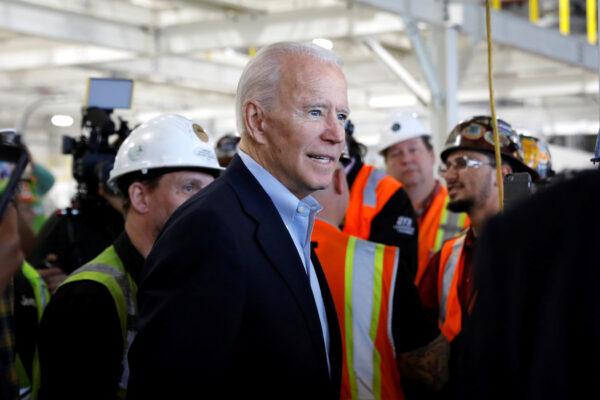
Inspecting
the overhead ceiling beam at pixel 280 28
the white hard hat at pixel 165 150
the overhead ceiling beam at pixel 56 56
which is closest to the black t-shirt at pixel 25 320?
the white hard hat at pixel 165 150

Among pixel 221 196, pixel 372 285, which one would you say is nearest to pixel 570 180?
pixel 221 196

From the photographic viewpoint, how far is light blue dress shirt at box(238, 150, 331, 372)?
2.12 meters

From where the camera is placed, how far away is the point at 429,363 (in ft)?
8.57

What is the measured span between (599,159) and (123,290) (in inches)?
52.6

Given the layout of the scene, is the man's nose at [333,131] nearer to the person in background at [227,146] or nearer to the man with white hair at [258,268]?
the man with white hair at [258,268]

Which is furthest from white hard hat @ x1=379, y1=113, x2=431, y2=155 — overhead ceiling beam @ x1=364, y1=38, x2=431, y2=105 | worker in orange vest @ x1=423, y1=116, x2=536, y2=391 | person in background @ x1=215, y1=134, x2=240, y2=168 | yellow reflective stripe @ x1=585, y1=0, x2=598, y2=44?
yellow reflective stripe @ x1=585, y1=0, x2=598, y2=44

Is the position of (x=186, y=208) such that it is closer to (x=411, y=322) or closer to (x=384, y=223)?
(x=411, y=322)

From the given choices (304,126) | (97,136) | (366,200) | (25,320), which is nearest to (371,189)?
(366,200)

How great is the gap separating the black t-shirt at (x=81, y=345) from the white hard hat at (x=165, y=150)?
1.86 feet

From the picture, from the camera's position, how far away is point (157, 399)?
5.88 ft

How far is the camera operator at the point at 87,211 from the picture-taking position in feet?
14.0

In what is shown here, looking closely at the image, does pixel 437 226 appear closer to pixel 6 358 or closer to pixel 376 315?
pixel 376 315

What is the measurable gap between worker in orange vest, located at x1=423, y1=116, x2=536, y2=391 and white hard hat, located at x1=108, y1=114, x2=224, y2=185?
1168 mm

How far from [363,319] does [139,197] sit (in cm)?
83
